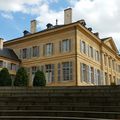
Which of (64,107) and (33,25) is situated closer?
(64,107)

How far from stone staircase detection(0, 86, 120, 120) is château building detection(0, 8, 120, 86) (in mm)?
14245

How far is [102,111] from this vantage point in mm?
11016

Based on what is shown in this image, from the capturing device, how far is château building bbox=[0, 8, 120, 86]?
3005cm

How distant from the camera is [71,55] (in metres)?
30.0

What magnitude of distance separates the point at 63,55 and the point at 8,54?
7.91 m

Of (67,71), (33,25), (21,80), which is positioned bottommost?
(21,80)

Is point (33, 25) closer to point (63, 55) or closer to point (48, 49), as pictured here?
point (48, 49)

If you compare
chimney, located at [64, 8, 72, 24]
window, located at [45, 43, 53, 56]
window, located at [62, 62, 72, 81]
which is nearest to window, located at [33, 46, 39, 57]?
window, located at [45, 43, 53, 56]

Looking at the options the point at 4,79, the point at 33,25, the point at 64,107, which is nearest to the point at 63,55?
the point at 33,25

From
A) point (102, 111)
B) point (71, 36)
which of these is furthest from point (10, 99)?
point (71, 36)

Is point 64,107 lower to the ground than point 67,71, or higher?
lower

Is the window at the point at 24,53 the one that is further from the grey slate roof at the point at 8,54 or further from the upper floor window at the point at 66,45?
the upper floor window at the point at 66,45

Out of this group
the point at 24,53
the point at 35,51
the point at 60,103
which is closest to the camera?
the point at 60,103

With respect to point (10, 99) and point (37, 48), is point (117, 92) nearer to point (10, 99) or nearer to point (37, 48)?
point (10, 99)
